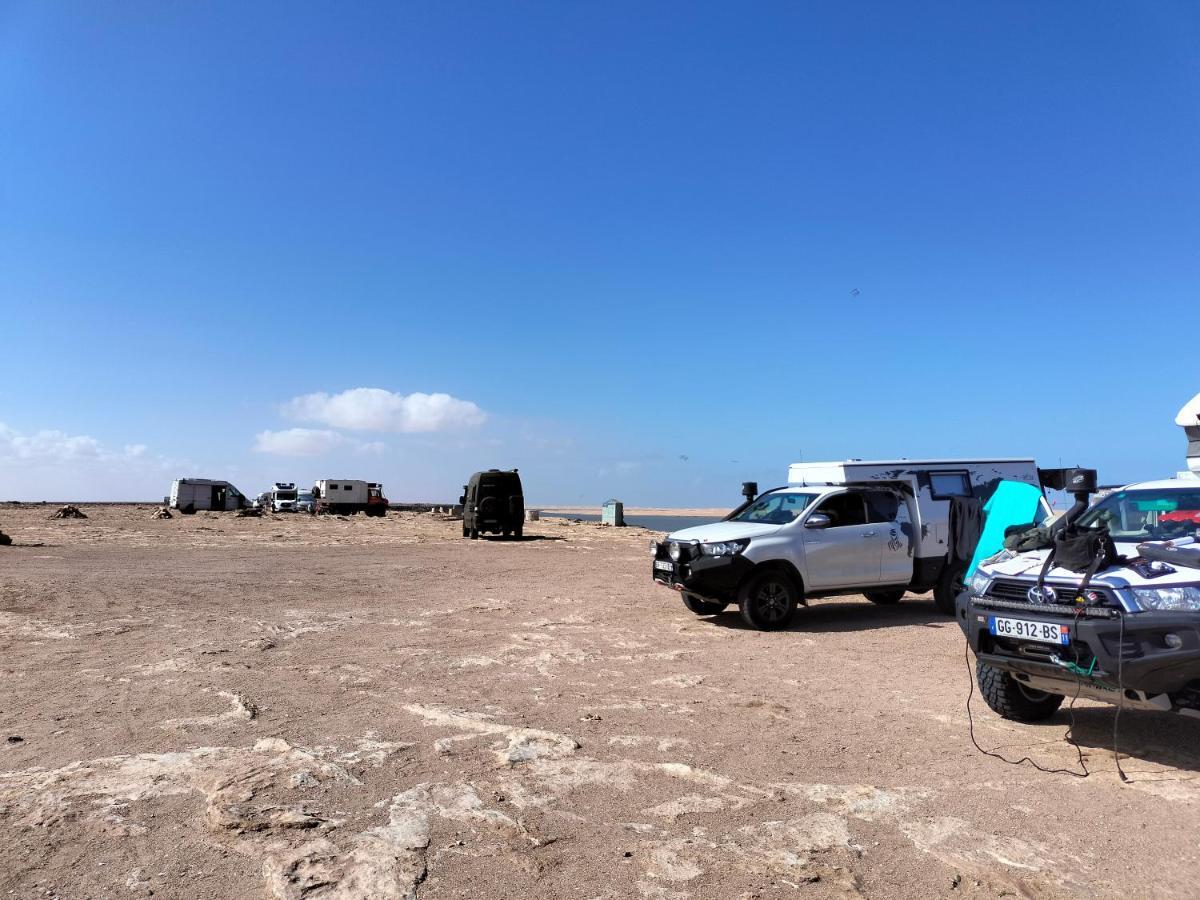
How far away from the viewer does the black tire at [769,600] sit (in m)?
10.7

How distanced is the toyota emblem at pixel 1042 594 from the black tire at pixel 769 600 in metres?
5.18

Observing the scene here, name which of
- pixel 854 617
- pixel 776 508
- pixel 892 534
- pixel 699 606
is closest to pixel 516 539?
pixel 699 606

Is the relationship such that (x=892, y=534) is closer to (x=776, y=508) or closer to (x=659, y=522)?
(x=776, y=508)

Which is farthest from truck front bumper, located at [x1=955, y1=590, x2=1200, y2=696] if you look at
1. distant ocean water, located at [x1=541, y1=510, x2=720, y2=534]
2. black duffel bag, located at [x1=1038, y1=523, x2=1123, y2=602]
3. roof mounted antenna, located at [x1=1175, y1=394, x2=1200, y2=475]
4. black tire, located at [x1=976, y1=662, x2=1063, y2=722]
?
distant ocean water, located at [x1=541, y1=510, x2=720, y2=534]

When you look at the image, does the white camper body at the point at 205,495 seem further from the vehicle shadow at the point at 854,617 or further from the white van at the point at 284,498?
the vehicle shadow at the point at 854,617

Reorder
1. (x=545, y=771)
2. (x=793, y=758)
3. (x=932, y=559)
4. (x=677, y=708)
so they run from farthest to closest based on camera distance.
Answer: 1. (x=932, y=559)
2. (x=677, y=708)
3. (x=793, y=758)
4. (x=545, y=771)

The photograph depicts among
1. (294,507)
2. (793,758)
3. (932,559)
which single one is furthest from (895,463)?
(294,507)

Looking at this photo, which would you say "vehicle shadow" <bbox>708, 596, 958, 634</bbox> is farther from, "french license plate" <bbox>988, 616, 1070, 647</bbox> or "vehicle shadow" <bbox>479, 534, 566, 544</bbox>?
"vehicle shadow" <bbox>479, 534, 566, 544</bbox>

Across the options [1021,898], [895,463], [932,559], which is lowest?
[1021,898]

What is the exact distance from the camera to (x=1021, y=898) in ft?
11.9

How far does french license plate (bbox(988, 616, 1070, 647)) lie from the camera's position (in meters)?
5.28

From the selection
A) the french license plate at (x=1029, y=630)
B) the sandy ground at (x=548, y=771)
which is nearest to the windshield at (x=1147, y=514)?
the french license plate at (x=1029, y=630)

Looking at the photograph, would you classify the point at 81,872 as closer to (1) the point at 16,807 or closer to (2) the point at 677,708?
(1) the point at 16,807

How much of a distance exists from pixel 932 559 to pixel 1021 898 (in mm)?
8714
